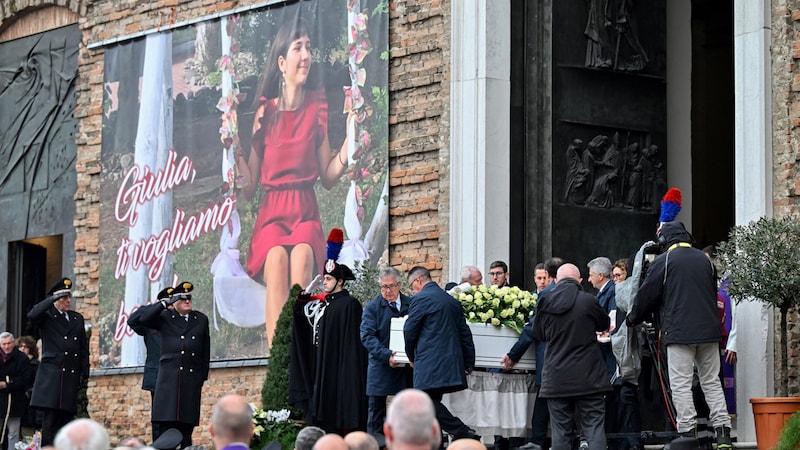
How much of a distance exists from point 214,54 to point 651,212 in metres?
5.65

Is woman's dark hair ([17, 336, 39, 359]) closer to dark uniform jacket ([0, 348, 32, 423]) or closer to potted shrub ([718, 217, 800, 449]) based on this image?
dark uniform jacket ([0, 348, 32, 423])

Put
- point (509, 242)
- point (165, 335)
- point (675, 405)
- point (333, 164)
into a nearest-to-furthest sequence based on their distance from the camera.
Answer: point (675, 405) → point (165, 335) → point (509, 242) → point (333, 164)

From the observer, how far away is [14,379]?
1855 centimetres

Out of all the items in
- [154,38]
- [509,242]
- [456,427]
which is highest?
[154,38]

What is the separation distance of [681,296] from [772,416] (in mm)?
1222

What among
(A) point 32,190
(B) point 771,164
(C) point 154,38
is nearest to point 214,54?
(C) point 154,38

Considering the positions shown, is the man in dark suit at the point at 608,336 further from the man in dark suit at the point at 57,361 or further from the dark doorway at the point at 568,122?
the man in dark suit at the point at 57,361

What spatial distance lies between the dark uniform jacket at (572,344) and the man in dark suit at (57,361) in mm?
6548

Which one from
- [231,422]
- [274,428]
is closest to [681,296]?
[274,428]

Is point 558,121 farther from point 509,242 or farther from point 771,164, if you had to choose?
point 771,164

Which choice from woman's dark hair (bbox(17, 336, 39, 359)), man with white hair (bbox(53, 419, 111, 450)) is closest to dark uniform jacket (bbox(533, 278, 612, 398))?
man with white hair (bbox(53, 419, 111, 450))

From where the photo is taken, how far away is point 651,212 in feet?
56.2

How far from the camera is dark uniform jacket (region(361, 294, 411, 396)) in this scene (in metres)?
13.8

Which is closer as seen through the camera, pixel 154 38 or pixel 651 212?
pixel 651 212
